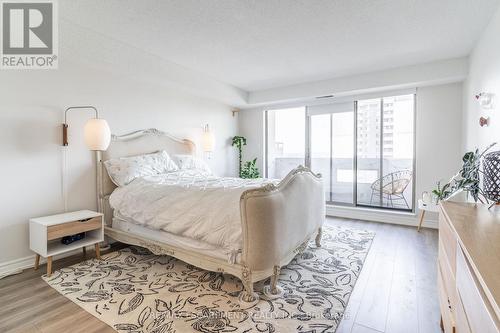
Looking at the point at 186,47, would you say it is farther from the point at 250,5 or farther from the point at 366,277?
the point at 366,277

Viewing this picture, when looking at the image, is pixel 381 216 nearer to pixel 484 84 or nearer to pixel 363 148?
pixel 363 148

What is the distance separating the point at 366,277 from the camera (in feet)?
8.00

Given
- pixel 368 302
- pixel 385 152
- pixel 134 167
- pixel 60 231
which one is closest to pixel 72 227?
pixel 60 231

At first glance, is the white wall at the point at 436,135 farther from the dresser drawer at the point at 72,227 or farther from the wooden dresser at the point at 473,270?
the dresser drawer at the point at 72,227

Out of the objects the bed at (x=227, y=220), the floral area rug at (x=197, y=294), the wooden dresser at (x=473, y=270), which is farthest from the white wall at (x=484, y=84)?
the floral area rug at (x=197, y=294)

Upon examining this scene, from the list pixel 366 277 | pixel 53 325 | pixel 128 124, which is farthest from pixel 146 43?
pixel 366 277

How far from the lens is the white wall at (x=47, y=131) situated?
254 centimetres

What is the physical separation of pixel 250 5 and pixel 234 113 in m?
3.55

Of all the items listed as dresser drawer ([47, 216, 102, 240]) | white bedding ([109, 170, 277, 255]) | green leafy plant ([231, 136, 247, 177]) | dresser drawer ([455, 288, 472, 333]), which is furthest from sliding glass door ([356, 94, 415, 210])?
dresser drawer ([47, 216, 102, 240])

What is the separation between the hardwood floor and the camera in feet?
5.72

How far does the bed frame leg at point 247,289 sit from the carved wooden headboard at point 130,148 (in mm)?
2239

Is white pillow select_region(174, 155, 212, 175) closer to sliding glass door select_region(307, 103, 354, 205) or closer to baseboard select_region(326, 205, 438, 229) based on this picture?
sliding glass door select_region(307, 103, 354, 205)

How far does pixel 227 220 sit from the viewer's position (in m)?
2.13

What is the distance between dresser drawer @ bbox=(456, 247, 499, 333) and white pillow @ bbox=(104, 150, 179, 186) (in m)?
3.17
